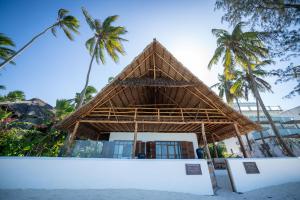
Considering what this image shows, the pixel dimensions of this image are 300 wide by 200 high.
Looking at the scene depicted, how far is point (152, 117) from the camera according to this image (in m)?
7.52

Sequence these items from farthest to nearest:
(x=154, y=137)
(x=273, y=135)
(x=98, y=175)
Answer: (x=273, y=135), (x=154, y=137), (x=98, y=175)

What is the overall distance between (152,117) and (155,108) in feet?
3.04

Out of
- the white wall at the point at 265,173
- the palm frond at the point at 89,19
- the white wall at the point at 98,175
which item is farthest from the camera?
the palm frond at the point at 89,19

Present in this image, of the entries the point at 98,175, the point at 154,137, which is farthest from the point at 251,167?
the point at 98,175

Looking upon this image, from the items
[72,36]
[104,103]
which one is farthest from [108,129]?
[72,36]

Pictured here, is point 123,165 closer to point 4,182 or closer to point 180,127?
point 4,182

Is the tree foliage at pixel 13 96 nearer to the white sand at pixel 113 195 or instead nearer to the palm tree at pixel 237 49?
the white sand at pixel 113 195

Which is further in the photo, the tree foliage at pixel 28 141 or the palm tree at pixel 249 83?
Result: the palm tree at pixel 249 83

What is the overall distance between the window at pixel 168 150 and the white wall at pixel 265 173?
3934mm

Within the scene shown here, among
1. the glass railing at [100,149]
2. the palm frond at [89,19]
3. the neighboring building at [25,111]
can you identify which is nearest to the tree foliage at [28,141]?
the glass railing at [100,149]

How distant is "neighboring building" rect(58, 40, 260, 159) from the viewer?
732 centimetres

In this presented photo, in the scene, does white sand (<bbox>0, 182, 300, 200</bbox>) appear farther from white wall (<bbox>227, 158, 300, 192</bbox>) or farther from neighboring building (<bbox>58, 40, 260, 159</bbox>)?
neighboring building (<bbox>58, 40, 260, 159</bbox>)

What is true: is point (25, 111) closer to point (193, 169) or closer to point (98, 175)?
point (98, 175)

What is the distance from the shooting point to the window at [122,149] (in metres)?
9.08
